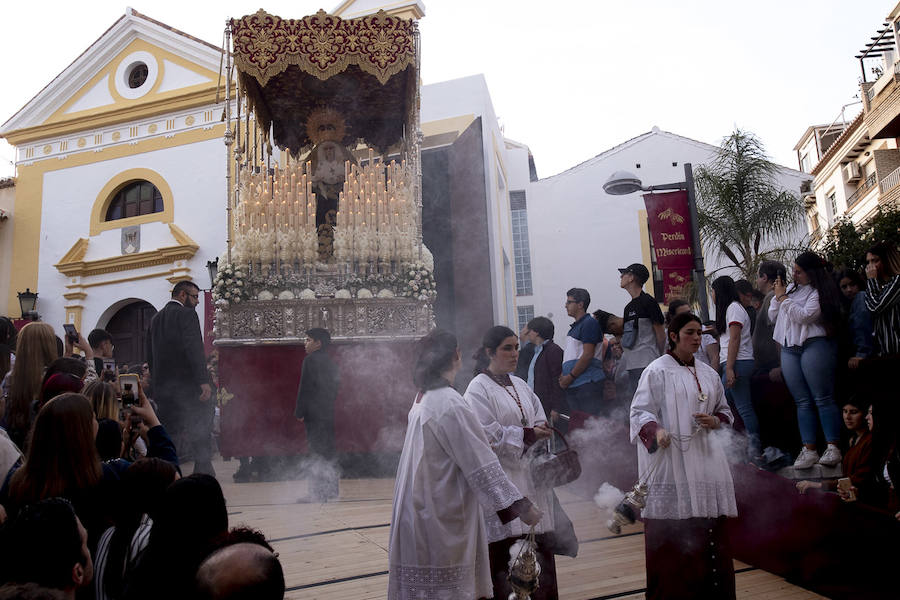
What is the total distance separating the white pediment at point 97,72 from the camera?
15367 millimetres

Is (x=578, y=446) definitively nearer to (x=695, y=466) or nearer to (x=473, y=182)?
(x=695, y=466)

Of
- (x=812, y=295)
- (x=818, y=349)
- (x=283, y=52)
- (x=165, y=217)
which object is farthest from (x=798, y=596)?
Result: (x=165, y=217)

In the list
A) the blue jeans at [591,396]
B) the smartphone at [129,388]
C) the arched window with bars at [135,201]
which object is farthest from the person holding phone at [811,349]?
the arched window with bars at [135,201]

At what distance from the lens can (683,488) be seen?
136 inches

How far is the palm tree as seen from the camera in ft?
47.3

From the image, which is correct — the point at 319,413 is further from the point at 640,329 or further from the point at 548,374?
the point at 640,329

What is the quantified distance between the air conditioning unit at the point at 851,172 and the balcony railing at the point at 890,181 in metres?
2.50

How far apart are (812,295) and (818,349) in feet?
1.33

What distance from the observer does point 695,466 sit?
3459 millimetres

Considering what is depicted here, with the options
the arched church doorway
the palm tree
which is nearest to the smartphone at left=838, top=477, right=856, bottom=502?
the palm tree

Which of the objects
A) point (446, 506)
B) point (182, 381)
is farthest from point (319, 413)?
point (446, 506)

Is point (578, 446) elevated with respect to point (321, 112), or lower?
lower

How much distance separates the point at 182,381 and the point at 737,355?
4.89 metres

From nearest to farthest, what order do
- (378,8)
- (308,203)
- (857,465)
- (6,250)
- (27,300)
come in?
(857,465)
(308,203)
(27,300)
(378,8)
(6,250)
